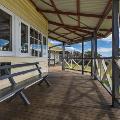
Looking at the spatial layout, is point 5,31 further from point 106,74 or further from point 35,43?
point 35,43

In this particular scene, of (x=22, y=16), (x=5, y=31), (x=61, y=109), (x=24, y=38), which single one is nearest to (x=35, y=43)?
(x=24, y=38)

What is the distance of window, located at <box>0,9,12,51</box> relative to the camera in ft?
21.7

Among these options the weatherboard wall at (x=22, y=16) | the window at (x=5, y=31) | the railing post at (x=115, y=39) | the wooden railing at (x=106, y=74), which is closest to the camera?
the railing post at (x=115, y=39)

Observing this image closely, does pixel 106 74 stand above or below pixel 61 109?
above

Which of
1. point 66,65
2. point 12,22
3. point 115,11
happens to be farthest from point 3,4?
point 66,65

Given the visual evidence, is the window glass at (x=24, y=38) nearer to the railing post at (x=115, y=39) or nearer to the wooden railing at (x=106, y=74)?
the wooden railing at (x=106, y=74)

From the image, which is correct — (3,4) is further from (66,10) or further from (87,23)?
(87,23)

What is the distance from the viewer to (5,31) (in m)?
6.89

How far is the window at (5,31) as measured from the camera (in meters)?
6.61

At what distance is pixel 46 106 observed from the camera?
17.9 ft

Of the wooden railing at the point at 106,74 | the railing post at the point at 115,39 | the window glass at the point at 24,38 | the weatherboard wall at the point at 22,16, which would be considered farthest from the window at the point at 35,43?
the railing post at the point at 115,39

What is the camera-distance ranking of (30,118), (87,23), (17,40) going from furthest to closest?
(87,23) → (17,40) → (30,118)

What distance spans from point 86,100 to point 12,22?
2971 mm

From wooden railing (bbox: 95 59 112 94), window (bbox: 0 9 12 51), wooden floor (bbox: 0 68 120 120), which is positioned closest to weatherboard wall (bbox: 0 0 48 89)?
window (bbox: 0 9 12 51)
